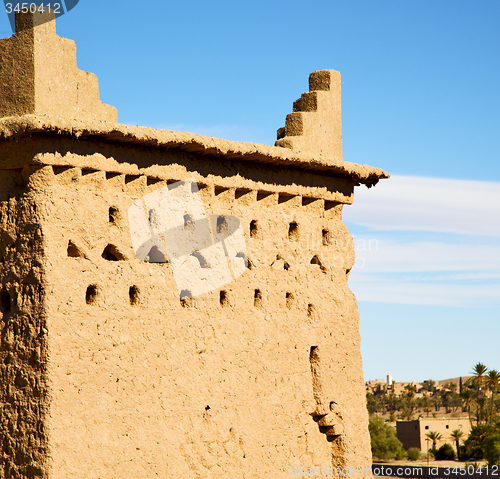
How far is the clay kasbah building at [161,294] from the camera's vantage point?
6.71 metres

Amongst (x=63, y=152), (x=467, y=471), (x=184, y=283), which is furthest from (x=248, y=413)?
(x=467, y=471)

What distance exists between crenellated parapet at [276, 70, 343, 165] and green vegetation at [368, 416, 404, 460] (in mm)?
27898

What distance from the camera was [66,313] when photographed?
671cm

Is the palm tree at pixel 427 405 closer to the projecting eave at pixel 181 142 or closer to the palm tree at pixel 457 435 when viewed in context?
the palm tree at pixel 457 435

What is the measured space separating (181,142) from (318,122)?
8.15 ft

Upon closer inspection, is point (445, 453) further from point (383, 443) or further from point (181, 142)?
point (181, 142)

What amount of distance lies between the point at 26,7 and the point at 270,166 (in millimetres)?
3106

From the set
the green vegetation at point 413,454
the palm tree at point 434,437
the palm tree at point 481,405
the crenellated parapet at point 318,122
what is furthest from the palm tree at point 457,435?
the crenellated parapet at point 318,122

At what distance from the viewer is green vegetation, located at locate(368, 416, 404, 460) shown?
35.6 m

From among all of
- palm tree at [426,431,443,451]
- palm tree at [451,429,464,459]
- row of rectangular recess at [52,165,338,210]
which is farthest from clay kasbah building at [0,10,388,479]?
palm tree at [451,429,464,459]

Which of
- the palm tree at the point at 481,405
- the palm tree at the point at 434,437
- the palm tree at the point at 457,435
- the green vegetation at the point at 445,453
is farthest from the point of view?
the palm tree at the point at 481,405

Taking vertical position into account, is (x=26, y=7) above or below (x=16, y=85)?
above

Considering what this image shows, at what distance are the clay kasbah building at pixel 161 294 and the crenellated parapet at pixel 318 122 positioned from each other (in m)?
0.03

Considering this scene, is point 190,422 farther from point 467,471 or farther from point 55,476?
point 467,471
